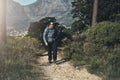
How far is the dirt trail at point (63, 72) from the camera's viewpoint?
14.0 meters

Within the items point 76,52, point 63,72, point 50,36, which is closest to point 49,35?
point 50,36

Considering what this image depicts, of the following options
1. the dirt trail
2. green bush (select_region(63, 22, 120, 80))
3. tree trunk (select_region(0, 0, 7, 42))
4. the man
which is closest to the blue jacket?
the man

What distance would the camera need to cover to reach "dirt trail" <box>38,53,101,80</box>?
45.9ft

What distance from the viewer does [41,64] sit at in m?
16.4

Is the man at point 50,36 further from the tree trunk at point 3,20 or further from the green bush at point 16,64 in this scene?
the tree trunk at point 3,20

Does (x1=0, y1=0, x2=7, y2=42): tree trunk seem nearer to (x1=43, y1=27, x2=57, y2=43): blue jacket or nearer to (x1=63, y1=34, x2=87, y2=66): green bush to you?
(x1=63, y1=34, x2=87, y2=66): green bush

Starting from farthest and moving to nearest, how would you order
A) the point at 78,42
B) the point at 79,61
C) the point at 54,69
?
the point at 78,42 < the point at 79,61 < the point at 54,69

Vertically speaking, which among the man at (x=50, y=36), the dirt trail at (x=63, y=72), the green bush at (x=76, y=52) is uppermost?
the man at (x=50, y=36)

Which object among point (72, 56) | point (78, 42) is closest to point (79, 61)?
point (72, 56)

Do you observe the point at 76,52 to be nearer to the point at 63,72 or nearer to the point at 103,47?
the point at 103,47

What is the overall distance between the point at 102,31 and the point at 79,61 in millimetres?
1620

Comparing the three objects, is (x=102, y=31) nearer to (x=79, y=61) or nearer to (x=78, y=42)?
(x=79, y=61)

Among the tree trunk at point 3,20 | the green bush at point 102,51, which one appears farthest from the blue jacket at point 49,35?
the tree trunk at point 3,20

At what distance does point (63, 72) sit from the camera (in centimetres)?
1485
